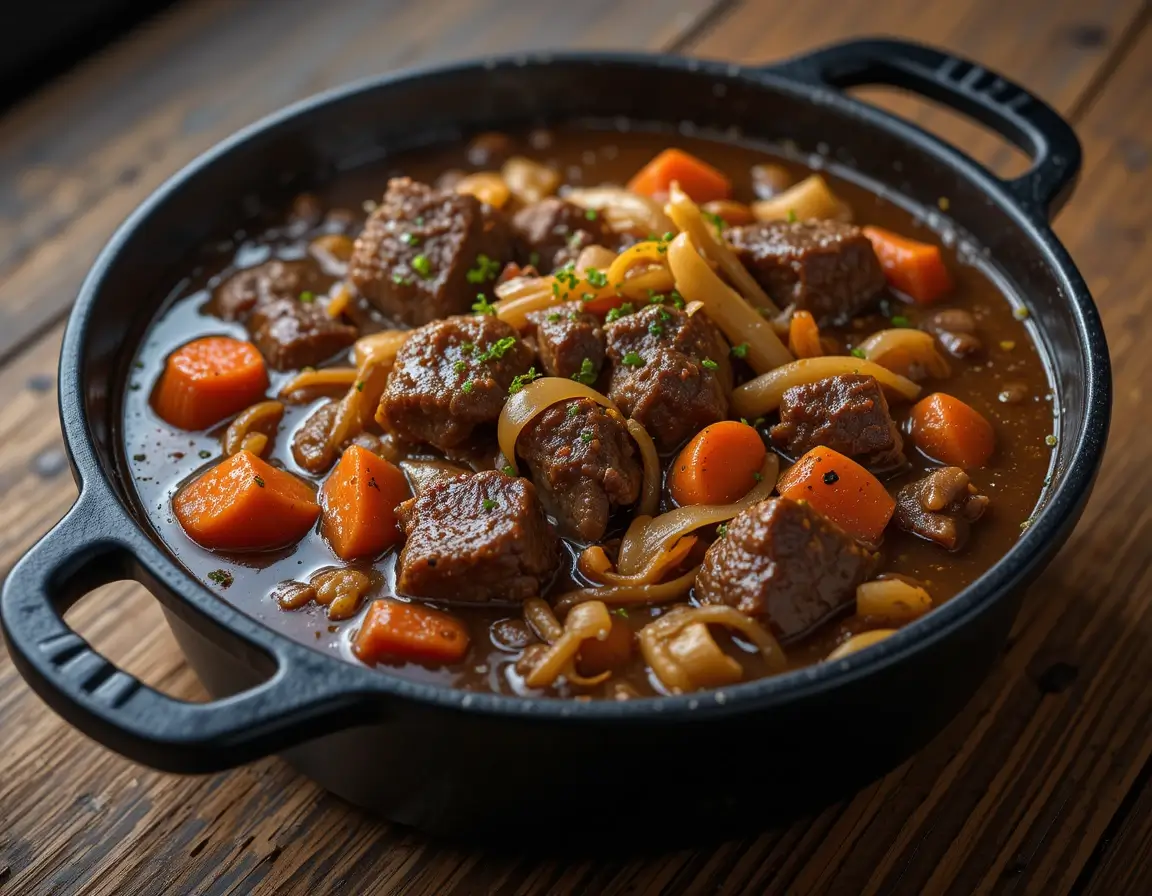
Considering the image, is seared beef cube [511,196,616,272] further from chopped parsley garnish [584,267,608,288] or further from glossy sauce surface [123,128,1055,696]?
glossy sauce surface [123,128,1055,696]

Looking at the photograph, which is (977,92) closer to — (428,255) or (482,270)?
(482,270)

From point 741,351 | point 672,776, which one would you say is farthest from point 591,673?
point 741,351

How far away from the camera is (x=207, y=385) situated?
11.6ft

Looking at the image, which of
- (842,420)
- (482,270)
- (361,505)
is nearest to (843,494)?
(842,420)

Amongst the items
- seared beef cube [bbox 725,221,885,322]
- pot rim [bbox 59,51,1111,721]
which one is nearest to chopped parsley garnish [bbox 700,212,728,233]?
seared beef cube [bbox 725,221,885,322]

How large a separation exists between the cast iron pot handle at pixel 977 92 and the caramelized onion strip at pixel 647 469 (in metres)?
1.37

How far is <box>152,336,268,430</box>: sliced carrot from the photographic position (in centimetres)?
353

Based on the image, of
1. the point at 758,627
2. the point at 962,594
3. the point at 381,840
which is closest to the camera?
the point at 962,594

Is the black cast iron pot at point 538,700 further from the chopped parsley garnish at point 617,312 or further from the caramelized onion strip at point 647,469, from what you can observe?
the chopped parsley garnish at point 617,312

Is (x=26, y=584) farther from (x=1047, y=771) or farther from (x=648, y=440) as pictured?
(x=1047, y=771)

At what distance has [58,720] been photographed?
3422 millimetres

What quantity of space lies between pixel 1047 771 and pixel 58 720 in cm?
255

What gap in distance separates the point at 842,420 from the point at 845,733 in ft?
2.75

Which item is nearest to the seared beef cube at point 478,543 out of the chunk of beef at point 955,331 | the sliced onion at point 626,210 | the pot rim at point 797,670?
the pot rim at point 797,670
